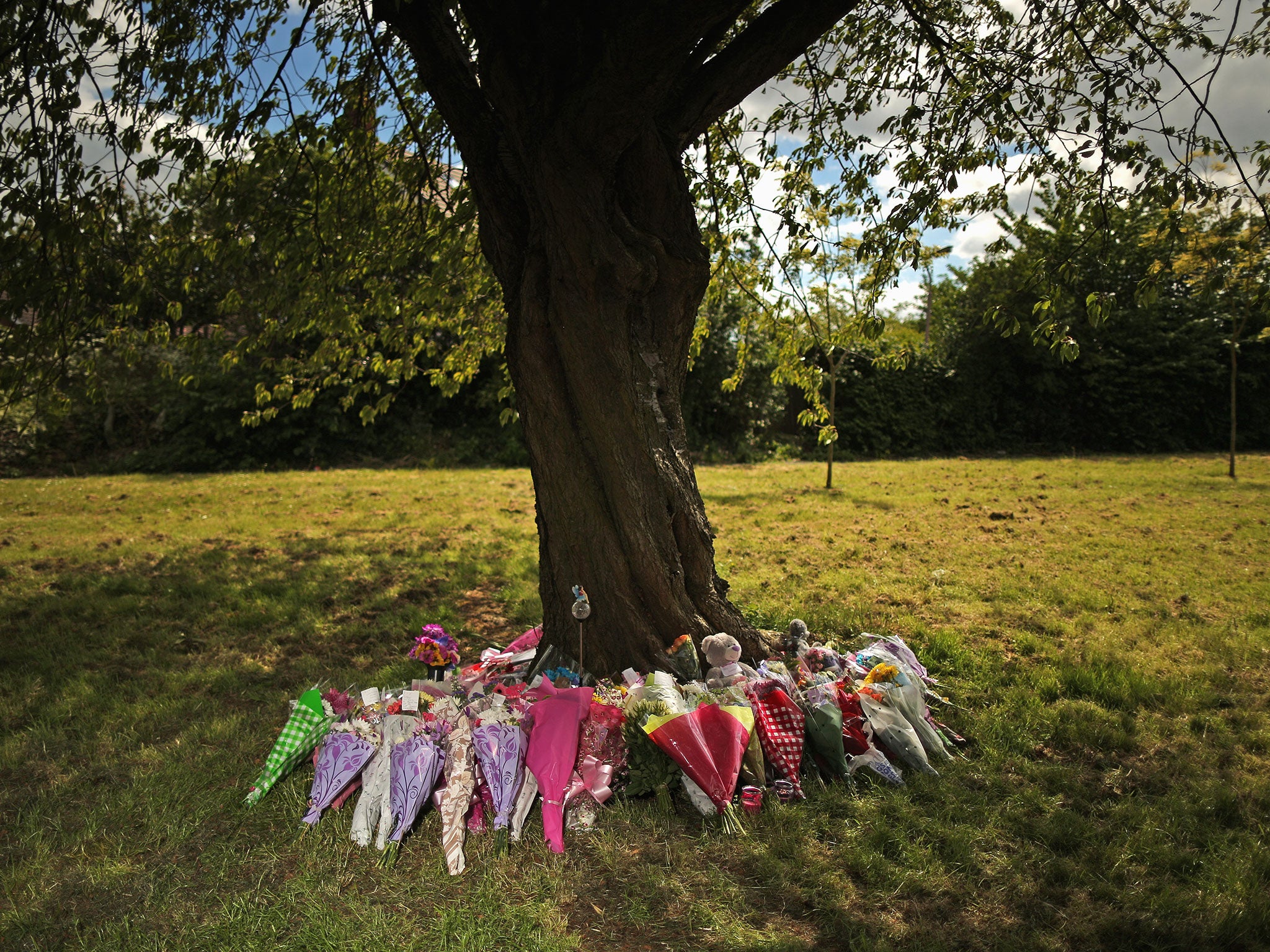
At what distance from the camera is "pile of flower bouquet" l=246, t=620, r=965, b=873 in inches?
118

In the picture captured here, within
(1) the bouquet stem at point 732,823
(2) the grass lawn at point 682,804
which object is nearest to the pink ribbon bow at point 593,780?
(2) the grass lawn at point 682,804

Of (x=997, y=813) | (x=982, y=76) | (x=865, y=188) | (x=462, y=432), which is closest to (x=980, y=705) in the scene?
(x=997, y=813)

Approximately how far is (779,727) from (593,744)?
0.83 m

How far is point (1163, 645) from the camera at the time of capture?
477 cm

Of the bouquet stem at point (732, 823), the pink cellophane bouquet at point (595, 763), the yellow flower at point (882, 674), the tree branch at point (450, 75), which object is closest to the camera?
the bouquet stem at point (732, 823)

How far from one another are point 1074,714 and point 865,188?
141 inches

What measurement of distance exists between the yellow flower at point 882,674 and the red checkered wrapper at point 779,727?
1.61 feet

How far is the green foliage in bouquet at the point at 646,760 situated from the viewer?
3109mm

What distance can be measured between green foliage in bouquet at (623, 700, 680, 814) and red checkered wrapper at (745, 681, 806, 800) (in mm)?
427

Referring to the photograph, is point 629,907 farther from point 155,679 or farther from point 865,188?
point 865,188

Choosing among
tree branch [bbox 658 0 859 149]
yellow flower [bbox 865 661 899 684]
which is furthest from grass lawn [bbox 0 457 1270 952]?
tree branch [bbox 658 0 859 149]

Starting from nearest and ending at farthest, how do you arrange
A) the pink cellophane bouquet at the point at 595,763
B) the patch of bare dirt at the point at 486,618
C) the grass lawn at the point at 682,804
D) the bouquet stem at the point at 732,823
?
the grass lawn at the point at 682,804 < the bouquet stem at the point at 732,823 < the pink cellophane bouquet at the point at 595,763 < the patch of bare dirt at the point at 486,618

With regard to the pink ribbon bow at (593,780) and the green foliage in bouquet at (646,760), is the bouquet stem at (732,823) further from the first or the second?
the pink ribbon bow at (593,780)

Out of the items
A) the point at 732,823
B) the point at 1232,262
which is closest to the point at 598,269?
the point at 732,823
